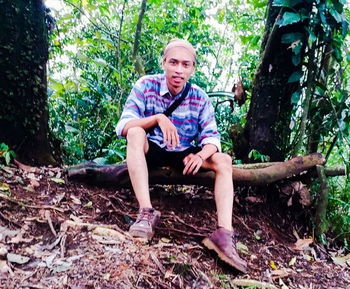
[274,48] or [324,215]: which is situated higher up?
[274,48]

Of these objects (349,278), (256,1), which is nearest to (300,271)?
(349,278)

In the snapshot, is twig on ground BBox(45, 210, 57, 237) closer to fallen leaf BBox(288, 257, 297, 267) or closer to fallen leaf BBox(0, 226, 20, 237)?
fallen leaf BBox(0, 226, 20, 237)

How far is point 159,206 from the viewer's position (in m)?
2.79

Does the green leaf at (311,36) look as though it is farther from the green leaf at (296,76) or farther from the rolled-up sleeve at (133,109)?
the rolled-up sleeve at (133,109)

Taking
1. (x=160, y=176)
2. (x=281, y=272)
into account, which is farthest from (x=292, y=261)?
(x=160, y=176)

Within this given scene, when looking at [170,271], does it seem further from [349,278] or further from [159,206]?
[349,278]

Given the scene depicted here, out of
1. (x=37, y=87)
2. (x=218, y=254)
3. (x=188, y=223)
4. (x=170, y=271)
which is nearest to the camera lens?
(x=170, y=271)

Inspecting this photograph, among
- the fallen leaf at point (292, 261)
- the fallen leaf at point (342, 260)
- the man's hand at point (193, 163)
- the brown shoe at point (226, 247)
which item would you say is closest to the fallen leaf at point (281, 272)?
the fallen leaf at point (292, 261)

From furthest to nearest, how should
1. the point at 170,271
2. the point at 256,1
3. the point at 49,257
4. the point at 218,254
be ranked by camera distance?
the point at 256,1 → the point at 218,254 → the point at 170,271 → the point at 49,257

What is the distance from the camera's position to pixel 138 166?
88.4 inches

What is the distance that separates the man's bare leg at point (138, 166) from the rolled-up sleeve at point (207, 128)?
582 mm

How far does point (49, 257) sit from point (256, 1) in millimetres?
3647

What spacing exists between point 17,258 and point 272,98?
289 centimetres

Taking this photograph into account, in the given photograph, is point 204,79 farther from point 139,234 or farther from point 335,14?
point 139,234
